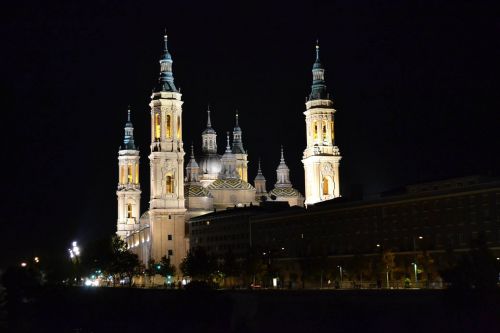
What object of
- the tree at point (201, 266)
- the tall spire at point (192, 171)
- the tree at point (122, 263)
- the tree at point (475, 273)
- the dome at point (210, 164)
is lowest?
the tree at point (475, 273)

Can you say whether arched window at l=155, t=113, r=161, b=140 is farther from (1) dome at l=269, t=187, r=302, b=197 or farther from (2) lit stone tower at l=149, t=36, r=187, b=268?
(1) dome at l=269, t=187, r=302, b=197

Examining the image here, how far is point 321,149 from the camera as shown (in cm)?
16888

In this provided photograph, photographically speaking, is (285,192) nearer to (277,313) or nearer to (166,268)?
(166,268)

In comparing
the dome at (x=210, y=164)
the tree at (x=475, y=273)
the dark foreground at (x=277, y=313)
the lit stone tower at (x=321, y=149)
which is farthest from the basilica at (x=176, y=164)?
the tree at (x=475, y=273)

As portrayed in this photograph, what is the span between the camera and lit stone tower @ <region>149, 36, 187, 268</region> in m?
164

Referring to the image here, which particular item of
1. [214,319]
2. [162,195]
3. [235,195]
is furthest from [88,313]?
[235,195]

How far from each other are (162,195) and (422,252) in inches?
2525

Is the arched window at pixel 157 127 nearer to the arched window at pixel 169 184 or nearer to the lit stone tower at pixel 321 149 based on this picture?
the arched window at pixel 169 184

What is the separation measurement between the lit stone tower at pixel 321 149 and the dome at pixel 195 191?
Result: 22.4 m

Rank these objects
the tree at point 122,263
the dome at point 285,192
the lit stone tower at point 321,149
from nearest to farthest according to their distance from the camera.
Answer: the lit stone tower at point 321,149 < the tree at point 122,263 < the dome at point 285,192

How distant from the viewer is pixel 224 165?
192m

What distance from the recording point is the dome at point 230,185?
187 meters

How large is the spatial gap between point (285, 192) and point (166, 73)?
42.8 meters

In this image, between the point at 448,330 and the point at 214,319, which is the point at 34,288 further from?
the point at 448,330
